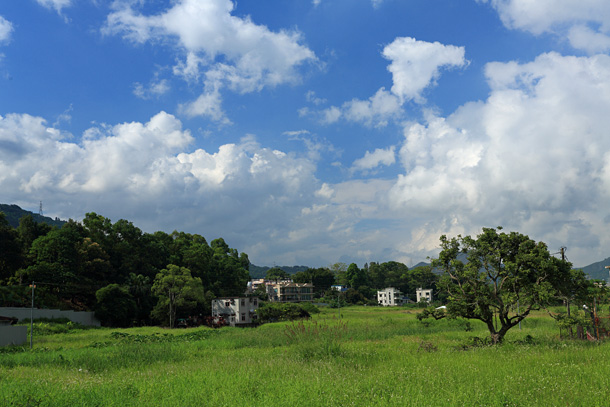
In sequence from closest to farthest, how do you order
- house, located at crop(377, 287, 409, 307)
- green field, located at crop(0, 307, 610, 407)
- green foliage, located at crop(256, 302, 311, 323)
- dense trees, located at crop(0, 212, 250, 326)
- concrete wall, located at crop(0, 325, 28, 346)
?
green field, located at crop(0, 307, 610, 407) → concrete wall, located at crop(0, 325, 28, 346) → dense trees, located at crop(0, 212, 250, 326) → green foliage, located at crop(256, 302, 311, 323) → house, located at crop(377, 287, 409, 307)

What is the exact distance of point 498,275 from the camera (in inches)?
796

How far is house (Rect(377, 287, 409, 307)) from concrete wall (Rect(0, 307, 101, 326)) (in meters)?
83.4

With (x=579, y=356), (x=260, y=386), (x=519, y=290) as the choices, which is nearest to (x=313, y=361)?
(x=260, y=386)

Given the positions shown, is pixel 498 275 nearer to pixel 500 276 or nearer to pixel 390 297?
pixel 500 276

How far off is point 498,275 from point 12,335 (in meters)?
30.9

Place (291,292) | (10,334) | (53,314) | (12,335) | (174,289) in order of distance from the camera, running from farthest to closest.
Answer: (291,292)
(174,289)
(53,314)
(12,335)
(10,334)

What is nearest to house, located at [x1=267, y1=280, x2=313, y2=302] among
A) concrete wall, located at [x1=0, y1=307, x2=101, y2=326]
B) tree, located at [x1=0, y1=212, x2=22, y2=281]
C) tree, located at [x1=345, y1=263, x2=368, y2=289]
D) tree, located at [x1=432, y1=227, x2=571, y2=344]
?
tree, located at [x1=345, y1=263, x2=368, y2=289]

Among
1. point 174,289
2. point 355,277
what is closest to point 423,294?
point 355,277

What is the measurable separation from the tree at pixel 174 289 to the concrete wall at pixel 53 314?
25.6ft

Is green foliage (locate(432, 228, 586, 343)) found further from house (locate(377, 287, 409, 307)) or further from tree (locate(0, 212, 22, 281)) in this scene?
house (locate(377, 287, 409, 307))

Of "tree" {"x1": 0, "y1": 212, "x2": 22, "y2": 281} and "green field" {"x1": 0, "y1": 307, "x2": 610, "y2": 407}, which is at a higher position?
"tree" {"x1": 0, "y1": 212, "x2": 22, "y2": 281}

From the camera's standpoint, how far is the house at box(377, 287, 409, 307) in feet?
385

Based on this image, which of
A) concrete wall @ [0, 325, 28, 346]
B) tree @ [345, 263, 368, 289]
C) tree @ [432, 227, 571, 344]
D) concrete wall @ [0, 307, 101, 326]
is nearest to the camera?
tree @ [432, 227, 571, 344]

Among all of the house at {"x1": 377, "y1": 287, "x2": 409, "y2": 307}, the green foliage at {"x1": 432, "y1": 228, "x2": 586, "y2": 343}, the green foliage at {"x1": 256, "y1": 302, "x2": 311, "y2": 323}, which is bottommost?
the house at {"x1": 377, "y1": 287, "x2": 409, "y2": 307}
